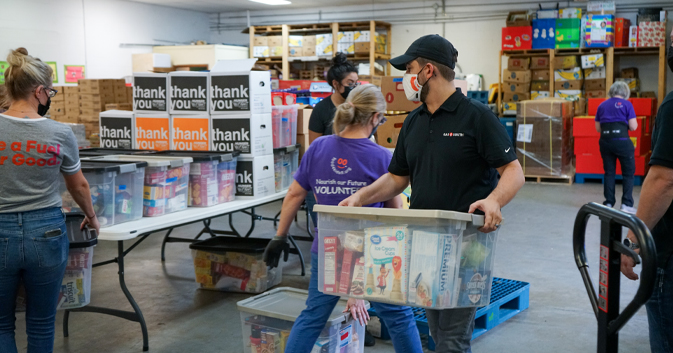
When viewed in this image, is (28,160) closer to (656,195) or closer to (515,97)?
(656,195)

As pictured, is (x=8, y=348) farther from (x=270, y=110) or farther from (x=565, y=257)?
(x=565, y=257)

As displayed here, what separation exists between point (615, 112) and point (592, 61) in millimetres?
3460

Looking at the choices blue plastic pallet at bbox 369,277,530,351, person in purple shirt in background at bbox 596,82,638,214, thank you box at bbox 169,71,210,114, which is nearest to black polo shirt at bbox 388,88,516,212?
blue plastic pallet at bbox 369,277,530,351

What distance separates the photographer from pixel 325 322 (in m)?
2.68

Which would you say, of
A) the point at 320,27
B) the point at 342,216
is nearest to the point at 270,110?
the point at 342,216

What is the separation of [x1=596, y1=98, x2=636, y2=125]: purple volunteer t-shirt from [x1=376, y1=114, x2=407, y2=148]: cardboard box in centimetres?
391

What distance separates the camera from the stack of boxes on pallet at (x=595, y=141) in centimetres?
992

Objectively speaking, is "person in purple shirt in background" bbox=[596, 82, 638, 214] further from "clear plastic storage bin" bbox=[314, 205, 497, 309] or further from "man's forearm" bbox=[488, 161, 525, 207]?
"clear plastic storage bin" bbox=[314, 205, 497, 309]

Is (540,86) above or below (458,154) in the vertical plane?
above

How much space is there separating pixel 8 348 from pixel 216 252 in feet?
7.21

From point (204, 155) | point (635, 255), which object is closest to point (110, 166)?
point (204, 155)

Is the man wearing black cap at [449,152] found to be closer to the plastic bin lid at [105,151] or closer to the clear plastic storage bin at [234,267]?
the clear plastic storage bin at [234,267]

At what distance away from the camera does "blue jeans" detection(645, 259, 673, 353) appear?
1.87 m

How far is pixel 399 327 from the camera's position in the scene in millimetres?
2604
